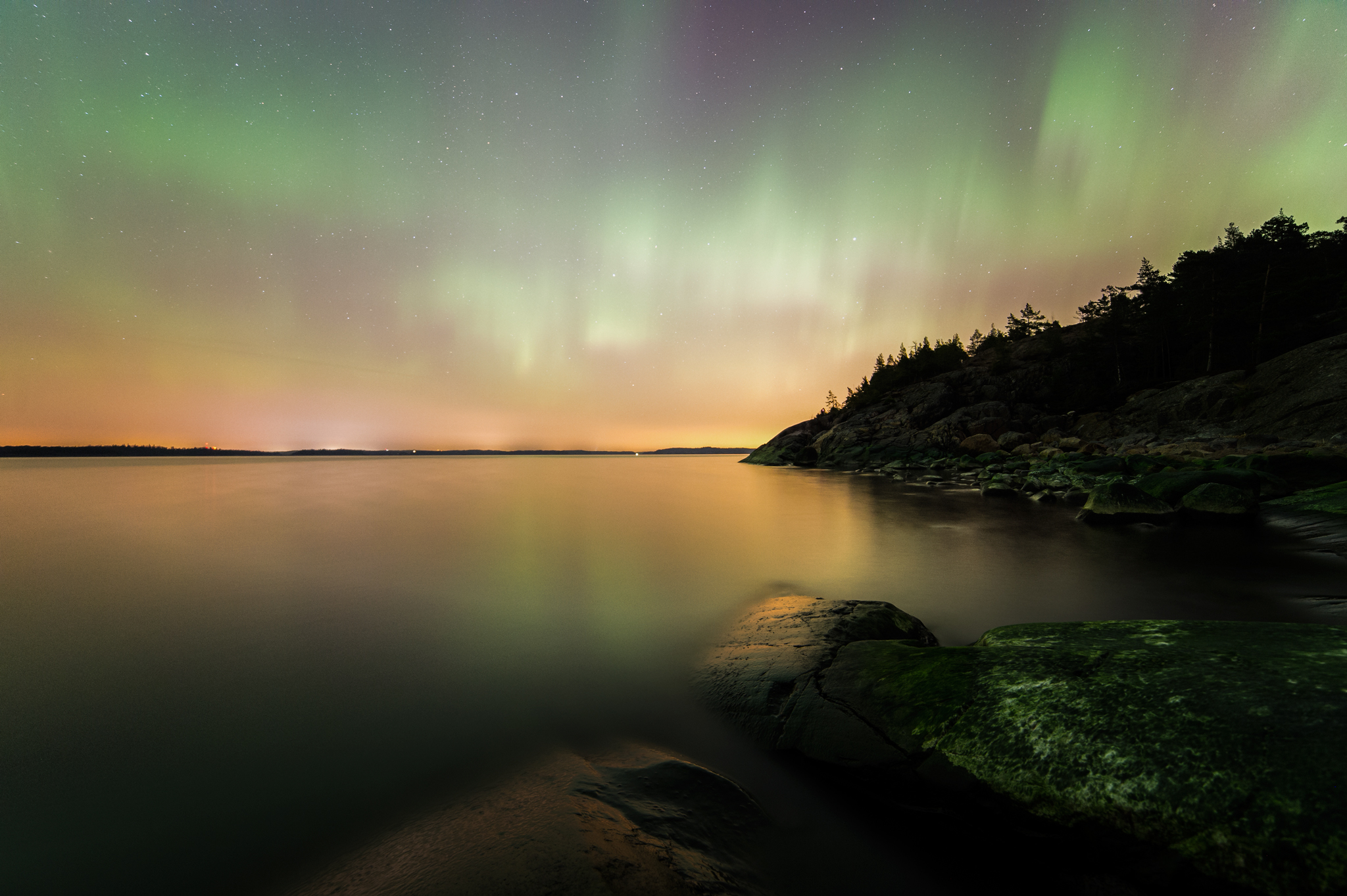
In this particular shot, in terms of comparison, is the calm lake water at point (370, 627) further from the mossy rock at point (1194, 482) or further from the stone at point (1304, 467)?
the stone at point (1304, 467)

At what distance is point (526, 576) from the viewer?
11109 millimetres

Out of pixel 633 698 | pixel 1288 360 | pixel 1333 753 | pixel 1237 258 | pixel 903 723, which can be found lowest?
pixel 633 698

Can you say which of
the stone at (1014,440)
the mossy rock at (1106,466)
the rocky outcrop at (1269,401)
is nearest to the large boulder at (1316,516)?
the mossy rock at (1106,466)

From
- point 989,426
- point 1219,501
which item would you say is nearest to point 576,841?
point 1219,501

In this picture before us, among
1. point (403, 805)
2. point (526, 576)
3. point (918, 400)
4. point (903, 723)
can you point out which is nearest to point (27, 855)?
point (403, 805)

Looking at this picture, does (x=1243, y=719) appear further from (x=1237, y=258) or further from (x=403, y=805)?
(x=1237, y=258)

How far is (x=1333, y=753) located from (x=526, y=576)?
11.4 meters

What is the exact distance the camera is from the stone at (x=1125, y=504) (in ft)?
51.2

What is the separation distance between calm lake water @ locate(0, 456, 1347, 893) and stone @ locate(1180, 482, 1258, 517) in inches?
94.0

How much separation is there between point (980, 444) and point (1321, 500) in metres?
34.0

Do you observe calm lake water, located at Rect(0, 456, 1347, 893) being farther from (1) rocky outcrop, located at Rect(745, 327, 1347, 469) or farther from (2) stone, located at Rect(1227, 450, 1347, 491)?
(1) rocky outcrop, located at Rect(745, 327, 1347, 469)

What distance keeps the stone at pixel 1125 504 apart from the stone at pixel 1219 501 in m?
0.67

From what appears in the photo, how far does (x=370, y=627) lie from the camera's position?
7.64m

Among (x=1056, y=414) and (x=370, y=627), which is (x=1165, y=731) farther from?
(x=1056, y=414)
